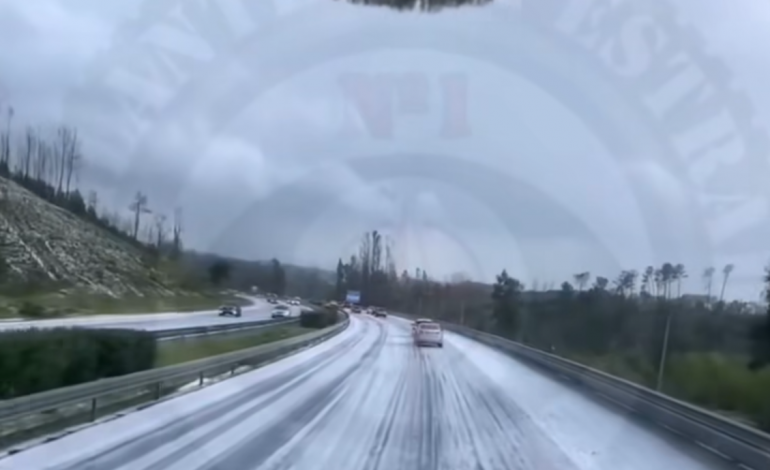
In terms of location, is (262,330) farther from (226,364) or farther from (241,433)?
(241,433)

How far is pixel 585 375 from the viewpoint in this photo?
103ft

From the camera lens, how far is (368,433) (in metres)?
15.7

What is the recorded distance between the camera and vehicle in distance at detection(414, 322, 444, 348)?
181 feet

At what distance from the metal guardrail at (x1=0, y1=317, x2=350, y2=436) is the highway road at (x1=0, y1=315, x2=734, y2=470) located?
0.55 meters

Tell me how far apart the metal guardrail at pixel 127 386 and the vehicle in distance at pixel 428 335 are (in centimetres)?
2015

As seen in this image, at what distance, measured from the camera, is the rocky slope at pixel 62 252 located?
110 feet

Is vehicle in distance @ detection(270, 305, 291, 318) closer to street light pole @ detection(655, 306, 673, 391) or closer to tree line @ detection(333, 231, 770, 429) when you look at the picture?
tree line @ detection(333, 231, 770, 429)

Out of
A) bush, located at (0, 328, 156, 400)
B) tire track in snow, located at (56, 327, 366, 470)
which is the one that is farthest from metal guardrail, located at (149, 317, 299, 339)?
bush, located at (0, 328, 156, 400)

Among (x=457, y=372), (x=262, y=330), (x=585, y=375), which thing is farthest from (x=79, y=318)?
(x=585, y=375)

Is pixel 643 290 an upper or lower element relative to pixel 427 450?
upper

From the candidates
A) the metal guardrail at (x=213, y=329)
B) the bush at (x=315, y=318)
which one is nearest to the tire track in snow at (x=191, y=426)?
the metal guardrail at (x=213, y=329)

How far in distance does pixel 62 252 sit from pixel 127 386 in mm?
22589

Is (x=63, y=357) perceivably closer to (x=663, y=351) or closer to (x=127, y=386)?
(x=127, y=386)

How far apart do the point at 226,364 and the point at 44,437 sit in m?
14.0
